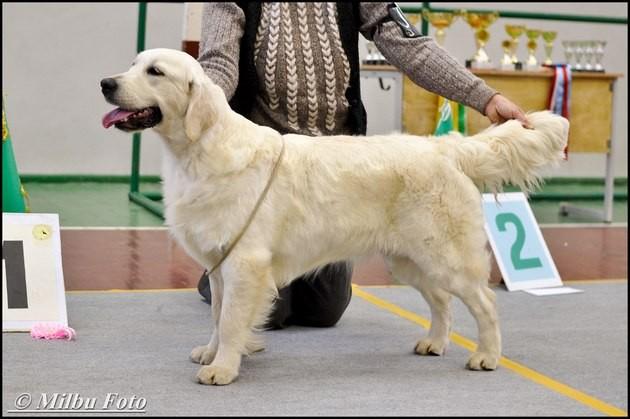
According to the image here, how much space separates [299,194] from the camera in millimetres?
2711

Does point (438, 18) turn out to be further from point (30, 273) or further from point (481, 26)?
point (30, 273)

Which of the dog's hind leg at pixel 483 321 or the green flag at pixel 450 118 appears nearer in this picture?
the dog's hind leg at pixel 483 321

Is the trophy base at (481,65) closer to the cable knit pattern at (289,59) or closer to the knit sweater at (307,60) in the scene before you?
the knit sweater at (307,60)

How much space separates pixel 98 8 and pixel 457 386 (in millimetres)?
5581

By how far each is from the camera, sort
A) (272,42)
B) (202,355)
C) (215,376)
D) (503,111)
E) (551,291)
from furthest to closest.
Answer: (551,291), (272,42), (503,111), (202,355), (215,376)

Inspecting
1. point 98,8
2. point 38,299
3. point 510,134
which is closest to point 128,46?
point 98,8

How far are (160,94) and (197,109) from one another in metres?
0.10

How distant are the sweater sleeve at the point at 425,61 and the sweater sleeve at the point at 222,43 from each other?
47 centimetres

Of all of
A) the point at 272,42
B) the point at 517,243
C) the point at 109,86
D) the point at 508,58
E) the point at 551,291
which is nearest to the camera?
the point at 109,86

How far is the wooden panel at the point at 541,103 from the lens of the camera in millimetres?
6195

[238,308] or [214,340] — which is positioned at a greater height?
[238,308]

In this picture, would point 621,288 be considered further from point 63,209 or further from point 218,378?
point 63,209

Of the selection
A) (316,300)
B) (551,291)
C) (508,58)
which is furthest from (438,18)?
(316,300)

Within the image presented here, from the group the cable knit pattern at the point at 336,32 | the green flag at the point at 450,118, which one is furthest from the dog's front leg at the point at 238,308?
the green flag at the point at 450,118
